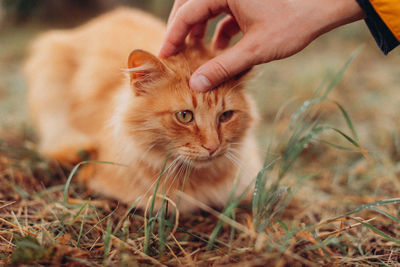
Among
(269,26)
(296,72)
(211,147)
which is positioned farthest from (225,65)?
(296,72)

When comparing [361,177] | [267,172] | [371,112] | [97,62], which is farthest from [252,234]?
[371,112]

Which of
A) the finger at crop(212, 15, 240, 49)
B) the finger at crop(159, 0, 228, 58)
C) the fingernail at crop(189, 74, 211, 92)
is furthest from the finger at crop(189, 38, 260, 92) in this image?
the finger at crop(212, 15, 240, 49)

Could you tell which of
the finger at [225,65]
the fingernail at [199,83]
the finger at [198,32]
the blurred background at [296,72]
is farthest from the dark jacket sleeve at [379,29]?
the finger at [198,32]

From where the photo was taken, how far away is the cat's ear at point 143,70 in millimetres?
1346

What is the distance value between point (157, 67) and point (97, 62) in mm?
1116

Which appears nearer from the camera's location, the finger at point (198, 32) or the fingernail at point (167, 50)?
the fingernail at point (167, 50)

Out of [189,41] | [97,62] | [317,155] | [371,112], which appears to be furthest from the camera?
[371,112]

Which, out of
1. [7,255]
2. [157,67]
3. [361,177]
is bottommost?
[361,177]

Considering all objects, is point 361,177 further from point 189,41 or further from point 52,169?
point 52,169

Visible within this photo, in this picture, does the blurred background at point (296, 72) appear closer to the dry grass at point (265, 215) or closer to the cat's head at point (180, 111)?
the dry grass at point (265, 215)

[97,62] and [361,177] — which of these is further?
[97,62]

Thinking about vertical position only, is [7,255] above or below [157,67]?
below

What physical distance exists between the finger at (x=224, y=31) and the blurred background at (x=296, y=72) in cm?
33

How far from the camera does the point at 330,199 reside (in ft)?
6.12
